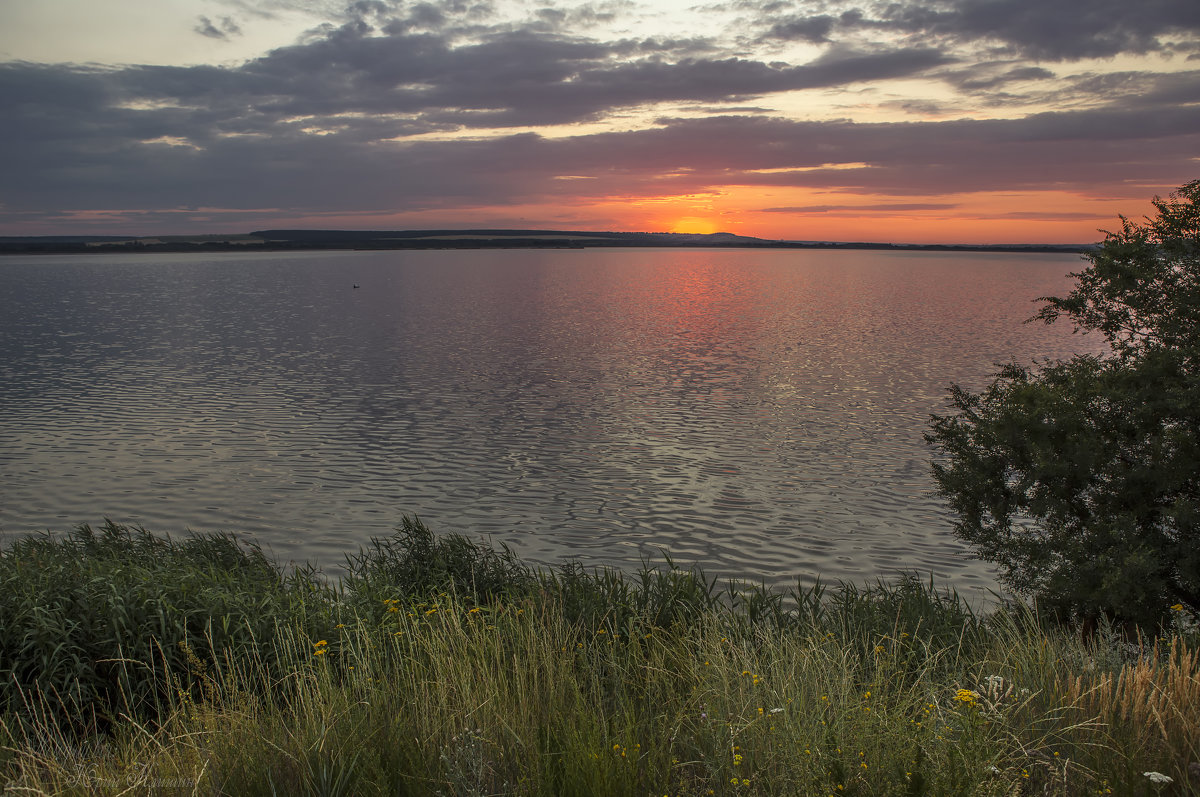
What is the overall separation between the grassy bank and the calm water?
592 cm

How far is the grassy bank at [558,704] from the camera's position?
227 inches

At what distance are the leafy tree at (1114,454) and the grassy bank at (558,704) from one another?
1.21 m

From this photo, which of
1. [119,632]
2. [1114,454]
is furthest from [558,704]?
[1114,454]

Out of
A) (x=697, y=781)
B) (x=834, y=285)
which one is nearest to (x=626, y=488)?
(x=697, y=781)

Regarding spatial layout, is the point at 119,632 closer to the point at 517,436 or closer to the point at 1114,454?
→ the point at 1114,454

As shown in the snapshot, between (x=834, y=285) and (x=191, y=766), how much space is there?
12576 centimetres

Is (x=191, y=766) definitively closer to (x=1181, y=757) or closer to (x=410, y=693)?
(x=410, y=693)

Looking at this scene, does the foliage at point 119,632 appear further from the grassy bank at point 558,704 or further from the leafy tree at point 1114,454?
the leafy tree at point 1114,454

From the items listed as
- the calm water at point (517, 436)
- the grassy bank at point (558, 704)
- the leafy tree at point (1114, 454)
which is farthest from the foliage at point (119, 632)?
the leafy tree at point (1114, 454)

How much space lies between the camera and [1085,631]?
1227 cm

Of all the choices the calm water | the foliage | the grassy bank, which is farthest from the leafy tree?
the foliage

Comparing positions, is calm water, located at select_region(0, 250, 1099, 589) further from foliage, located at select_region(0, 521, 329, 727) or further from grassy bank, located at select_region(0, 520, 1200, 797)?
grassy bank, located at select_region(0, 520, 1200, 797)

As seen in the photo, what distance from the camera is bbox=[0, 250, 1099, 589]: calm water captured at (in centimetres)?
1783

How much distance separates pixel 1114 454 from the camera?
41.1 ft
